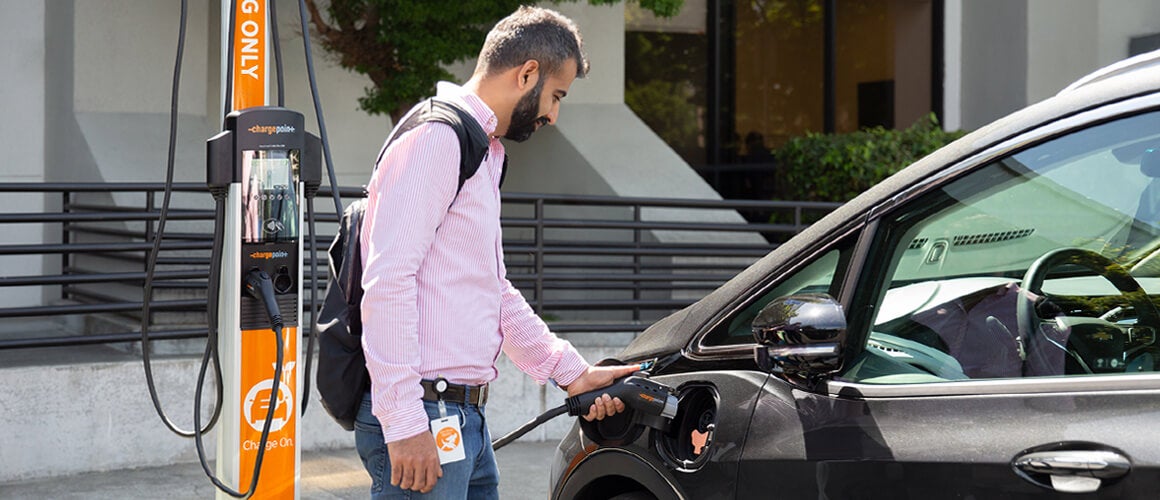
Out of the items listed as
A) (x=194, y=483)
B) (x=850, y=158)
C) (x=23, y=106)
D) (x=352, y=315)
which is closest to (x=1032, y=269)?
(x=352, y=315)

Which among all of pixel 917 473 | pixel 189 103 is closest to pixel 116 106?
pixel 189 103

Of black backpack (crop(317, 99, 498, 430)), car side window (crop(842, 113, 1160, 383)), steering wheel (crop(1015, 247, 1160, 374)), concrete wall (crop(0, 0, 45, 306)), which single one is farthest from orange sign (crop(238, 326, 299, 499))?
concrete wall (crop(0, 0, 45, 306))

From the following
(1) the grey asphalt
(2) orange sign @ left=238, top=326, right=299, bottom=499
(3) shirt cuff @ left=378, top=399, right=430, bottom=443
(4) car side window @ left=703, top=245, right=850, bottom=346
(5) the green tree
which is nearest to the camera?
(3) shirt cuff @ left=378, top=399, right=430, bottom=443

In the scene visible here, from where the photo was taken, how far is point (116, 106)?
9047 mm

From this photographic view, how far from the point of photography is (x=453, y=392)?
9.62ft

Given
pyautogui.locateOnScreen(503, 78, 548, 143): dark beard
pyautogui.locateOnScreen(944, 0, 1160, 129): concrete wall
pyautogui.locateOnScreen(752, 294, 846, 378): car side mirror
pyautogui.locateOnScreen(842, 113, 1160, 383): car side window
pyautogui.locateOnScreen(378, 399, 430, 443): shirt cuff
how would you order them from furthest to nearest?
1. pyautogui.locateOnScreen(944, 0, 1160, 129): concrete wall
2. pyautogui.locateOnScreen(503, 78, 548, 143): dark beard
3. pyautogui.locateOnScreen(378, 399, 430, 443): shirt cuff
4. pyautogui.locateOnScreen(752, 294, 846, 378): car side mirror
5. pyautogui.locateOnScreen(842, 113, 1160, 383): car side window

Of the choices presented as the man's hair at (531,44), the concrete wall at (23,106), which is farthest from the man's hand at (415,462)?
the concrete wall at (23,106)

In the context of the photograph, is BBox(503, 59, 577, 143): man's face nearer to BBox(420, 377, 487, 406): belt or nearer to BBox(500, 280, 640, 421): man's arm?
BBox(500, 280, 640, 421): man's arm

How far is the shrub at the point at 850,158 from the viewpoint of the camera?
10.3 metres

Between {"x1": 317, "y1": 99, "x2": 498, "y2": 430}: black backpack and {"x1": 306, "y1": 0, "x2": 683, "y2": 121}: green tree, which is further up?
{"x1": 306, "y1": 0, "x2": 683, "y2": 121}: green tree

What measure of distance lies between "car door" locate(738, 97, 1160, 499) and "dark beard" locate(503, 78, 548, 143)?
0.80 meters

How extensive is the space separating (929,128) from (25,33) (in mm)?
7101

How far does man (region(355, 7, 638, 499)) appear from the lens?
2773 mm

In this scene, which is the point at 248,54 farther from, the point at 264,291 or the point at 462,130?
the point at 462,130
